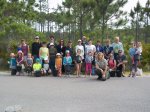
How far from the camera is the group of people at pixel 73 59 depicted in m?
15.1

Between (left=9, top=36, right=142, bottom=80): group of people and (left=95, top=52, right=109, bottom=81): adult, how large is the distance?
0.50 metres

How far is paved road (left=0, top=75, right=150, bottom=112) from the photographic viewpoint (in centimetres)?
828

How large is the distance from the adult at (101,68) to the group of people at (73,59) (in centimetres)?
50

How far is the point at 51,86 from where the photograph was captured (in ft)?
39.2

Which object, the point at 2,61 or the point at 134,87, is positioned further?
the point at 2,61

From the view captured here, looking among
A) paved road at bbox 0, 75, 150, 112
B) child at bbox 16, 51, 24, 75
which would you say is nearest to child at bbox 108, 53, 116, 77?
paved road at bbox 0, 75, 150, 112

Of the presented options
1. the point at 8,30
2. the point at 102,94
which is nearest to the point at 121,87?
the point at 102,94

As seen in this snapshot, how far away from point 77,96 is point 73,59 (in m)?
6.06

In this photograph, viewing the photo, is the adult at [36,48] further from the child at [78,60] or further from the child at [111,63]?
the child at [111,63]

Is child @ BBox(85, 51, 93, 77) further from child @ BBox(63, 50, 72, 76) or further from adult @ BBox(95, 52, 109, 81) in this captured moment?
adult @ BBox(95, 52, 109, 81)

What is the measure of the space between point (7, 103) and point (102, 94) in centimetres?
284

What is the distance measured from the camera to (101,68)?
555 inches

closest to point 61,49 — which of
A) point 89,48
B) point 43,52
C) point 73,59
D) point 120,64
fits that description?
point 73,59

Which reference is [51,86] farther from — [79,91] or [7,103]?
[7,103]
